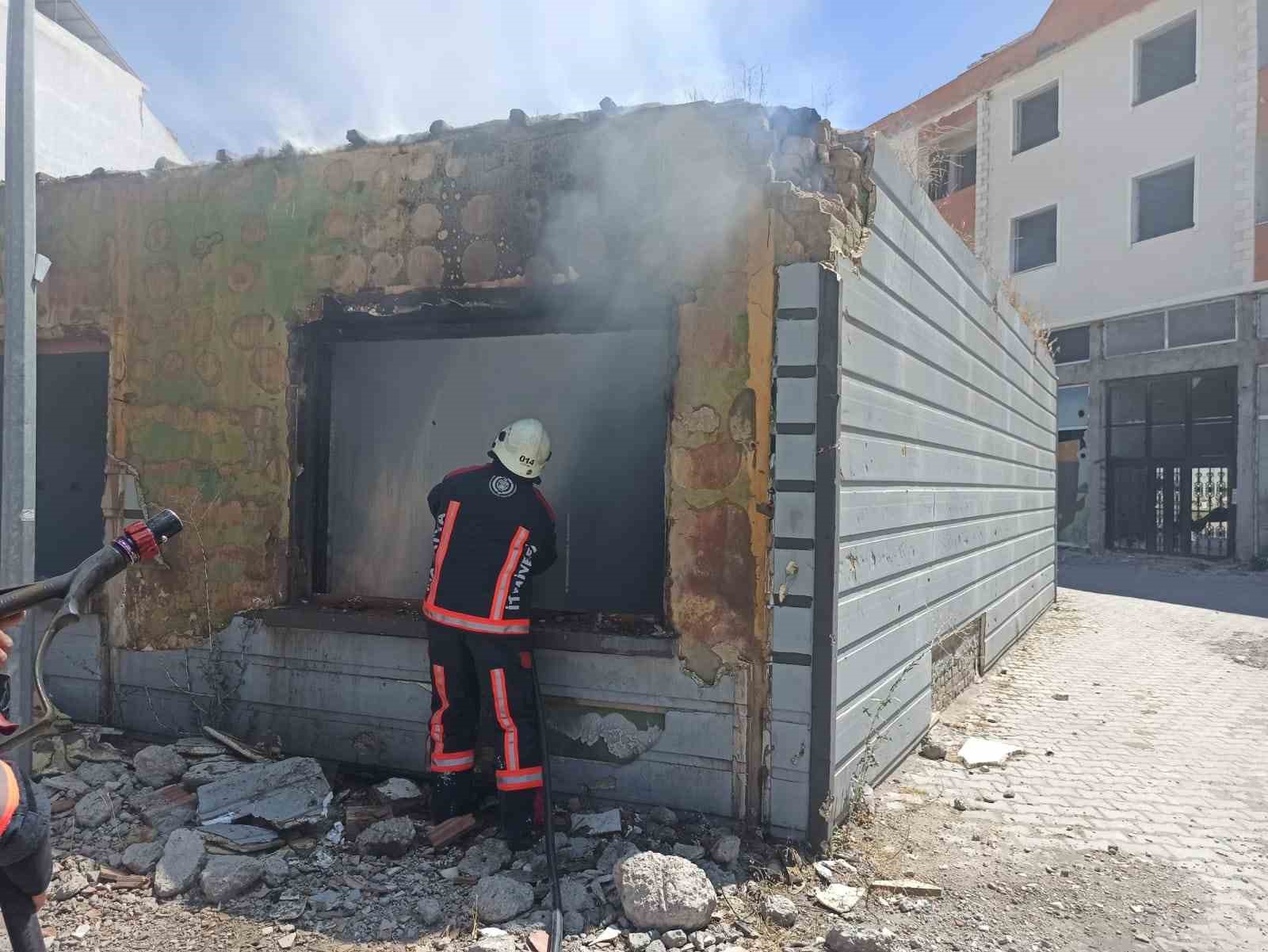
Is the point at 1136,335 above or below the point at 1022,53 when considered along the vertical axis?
below

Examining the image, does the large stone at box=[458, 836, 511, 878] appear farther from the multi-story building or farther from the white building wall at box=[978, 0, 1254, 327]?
the white building wall at box=[978, 0, 1254, 327]

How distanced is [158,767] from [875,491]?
3.84 metres

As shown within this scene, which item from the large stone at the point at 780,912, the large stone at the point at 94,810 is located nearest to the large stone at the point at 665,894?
the large stone at the point at 780,912

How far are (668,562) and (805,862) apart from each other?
1406mm

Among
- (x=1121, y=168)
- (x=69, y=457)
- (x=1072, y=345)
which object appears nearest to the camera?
(x=69, y=457)

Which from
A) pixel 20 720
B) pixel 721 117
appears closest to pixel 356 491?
pixel 20 720

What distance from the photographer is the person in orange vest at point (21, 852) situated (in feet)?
7.45

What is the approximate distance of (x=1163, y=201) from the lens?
58.2ft

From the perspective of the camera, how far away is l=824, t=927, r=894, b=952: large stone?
311 cm

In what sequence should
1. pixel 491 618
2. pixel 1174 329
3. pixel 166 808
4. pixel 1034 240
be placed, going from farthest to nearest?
pixel 1034 240, pixel 1174 329, pixel 166 808, pixel 491 618

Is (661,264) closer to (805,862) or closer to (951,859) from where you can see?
(805,862)

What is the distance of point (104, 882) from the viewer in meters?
3.58

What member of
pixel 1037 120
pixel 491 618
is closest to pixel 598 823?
pixel 491 618

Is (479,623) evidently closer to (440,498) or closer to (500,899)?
(440,498)
